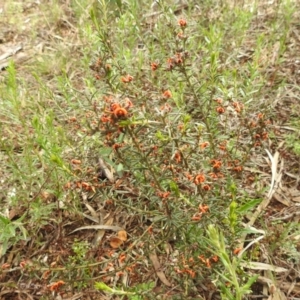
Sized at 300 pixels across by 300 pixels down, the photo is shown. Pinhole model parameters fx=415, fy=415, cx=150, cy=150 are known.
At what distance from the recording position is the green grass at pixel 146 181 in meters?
1.79

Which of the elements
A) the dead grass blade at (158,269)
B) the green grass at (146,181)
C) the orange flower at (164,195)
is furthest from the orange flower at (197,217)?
the dead grass blade at (158,269)

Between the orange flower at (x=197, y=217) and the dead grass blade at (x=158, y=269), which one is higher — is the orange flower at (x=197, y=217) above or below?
above

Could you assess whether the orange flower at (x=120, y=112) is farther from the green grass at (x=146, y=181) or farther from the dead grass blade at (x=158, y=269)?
the dead grass blade at (x=158, y=269)

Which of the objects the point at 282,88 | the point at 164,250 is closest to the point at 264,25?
the point at 282,88

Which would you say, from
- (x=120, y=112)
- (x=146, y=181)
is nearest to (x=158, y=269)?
(x=146, y=181)

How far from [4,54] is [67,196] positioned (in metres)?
2.05

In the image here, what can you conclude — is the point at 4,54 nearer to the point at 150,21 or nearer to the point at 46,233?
the point at 150,21

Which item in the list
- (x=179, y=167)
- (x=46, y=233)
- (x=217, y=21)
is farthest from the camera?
(x=217, y=21)

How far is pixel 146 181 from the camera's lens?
6.55 ft

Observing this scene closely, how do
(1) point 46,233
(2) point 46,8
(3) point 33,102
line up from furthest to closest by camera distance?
(2) point 46,8, (3) point 33,102, (1) point 46,233

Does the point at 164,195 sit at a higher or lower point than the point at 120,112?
lower

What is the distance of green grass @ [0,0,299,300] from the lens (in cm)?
179

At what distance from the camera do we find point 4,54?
12.5 ft

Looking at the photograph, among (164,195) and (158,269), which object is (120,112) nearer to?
(164,195)
